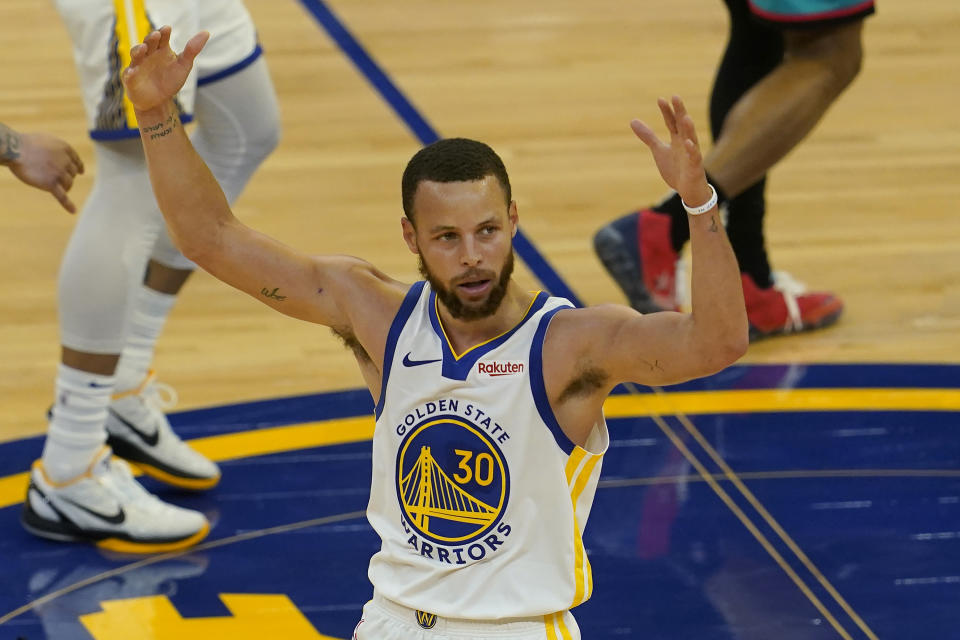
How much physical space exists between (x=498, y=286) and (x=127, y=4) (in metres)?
1.25

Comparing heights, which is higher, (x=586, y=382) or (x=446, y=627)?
(x=586, y=382)

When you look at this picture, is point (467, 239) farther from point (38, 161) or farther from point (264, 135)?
point (264, 135)

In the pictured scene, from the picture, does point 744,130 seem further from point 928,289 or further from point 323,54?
point 323,54

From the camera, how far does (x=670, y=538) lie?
11.6ft

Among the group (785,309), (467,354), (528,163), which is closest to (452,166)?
(467,354)

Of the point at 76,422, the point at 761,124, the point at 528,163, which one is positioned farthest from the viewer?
the point at 528,163

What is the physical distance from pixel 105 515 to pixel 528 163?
2.73 meters

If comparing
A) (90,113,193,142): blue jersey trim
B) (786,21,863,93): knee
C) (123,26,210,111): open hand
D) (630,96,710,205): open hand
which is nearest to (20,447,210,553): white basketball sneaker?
(90,113,193,142): blue jersey trim

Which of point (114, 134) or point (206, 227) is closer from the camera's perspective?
point (206, 227)

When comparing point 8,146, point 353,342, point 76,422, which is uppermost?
point 8,146

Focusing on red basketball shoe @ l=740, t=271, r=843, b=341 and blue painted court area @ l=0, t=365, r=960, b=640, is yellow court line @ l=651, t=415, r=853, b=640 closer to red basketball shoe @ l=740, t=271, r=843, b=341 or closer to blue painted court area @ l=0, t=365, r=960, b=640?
blue painted court area @ l=0, t=365, r=960, b=640

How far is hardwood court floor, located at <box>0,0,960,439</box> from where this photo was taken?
4.57m

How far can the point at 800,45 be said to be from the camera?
4.39 m

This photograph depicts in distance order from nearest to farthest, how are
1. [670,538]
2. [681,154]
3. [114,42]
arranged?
[681,154] < [114,42] < [670,538]
